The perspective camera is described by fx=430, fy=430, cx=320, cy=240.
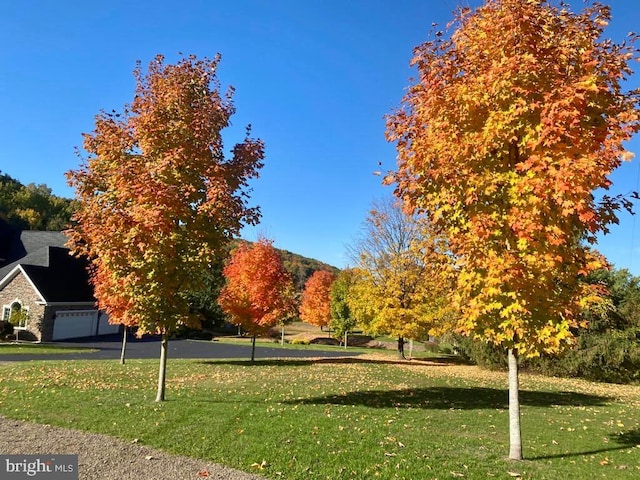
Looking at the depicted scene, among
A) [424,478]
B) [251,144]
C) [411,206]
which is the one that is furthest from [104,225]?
[424,478]

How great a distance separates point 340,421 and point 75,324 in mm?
35614

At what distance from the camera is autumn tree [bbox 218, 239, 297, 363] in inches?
853

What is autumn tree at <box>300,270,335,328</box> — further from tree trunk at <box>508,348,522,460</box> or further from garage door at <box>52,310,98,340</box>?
tree trunk at <box>508,348,522,460</box>

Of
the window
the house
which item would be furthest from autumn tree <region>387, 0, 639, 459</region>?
the window

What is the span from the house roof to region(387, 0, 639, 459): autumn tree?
3198 centimetres

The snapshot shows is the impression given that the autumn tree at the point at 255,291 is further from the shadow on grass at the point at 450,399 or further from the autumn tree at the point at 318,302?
the autumn tree at the point at 318,302

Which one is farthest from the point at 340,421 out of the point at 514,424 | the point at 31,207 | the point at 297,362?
the point at 31,207

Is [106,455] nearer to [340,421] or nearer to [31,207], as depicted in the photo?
[340,421]

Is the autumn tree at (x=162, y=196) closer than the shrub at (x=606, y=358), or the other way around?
the autumn tree at (x=162, y=196)

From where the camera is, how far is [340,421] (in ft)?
27.9

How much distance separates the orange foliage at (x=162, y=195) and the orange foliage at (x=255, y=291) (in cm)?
1122

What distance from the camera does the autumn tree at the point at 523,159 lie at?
5.71 m

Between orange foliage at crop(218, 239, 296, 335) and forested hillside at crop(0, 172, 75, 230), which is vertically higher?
forested hillside at crop(0, 172, 75, 230)

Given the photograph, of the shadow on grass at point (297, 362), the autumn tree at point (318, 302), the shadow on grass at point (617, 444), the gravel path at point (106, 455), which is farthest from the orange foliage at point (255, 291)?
the autumn tree at point (318, 302)
